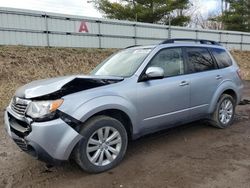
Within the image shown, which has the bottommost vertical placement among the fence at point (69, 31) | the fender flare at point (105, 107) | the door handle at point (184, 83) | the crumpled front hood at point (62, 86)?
the fender flare at point (105, 107)

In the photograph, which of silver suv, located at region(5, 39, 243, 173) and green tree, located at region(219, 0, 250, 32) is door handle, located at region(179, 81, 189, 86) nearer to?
silver suv, located at region(5, 39, 243, 173)

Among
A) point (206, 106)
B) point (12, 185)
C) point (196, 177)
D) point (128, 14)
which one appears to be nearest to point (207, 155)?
point (196, 177)

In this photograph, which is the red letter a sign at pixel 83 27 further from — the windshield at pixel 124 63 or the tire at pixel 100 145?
the tire at pixel 100 145

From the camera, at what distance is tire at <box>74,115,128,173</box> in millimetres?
3705

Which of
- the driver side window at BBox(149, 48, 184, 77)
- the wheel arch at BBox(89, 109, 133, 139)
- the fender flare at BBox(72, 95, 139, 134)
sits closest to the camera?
the fender flare at BBox(72, 95, 139, 134)

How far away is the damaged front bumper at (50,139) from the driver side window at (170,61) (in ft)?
5.91

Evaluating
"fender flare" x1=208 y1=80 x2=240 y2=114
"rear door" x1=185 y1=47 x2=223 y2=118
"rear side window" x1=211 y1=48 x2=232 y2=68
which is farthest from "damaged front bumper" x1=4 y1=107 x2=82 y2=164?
"rear side window" x1=211 y1=48 x2=232 y2=68

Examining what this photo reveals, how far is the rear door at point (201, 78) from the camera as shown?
5.16 m

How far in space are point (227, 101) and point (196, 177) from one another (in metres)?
2.76

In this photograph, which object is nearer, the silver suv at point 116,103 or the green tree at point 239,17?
the silver suv at point 116,103

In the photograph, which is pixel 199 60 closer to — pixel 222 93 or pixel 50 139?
pixel 222 93

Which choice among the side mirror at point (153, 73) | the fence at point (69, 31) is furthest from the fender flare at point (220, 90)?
the fence at point (69, 31)

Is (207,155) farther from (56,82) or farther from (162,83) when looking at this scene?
(56,82)

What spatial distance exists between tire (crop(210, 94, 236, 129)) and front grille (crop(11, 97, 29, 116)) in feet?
12.2
